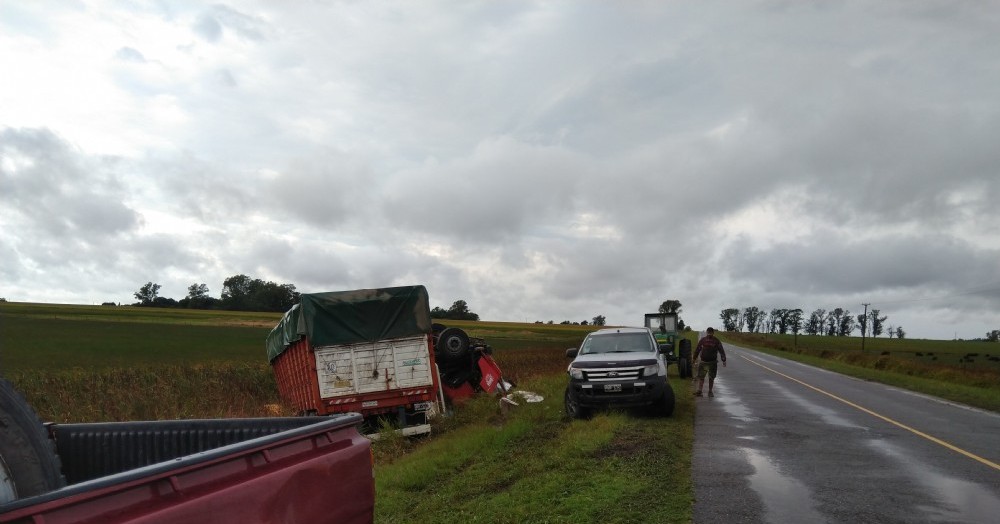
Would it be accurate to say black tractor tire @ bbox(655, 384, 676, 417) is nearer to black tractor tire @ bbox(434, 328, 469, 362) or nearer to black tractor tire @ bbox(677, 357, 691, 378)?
black tractor tire @ bbox(434, 328, 469, 362)

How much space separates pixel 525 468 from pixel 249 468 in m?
6.43

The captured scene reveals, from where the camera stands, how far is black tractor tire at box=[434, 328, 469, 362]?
1759 centimetres

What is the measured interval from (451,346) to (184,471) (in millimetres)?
14994

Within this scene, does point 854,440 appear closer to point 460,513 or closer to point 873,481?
point 873,481

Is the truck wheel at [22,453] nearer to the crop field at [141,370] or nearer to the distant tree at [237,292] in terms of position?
the crop field at [141,370]

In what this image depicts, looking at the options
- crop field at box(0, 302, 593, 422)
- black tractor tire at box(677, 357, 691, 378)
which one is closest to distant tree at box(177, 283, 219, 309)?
crop field at box(0, 302, 593, 422)

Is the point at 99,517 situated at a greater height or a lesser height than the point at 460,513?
greater

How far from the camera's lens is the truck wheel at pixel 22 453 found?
3080mm

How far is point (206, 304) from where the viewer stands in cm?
11419

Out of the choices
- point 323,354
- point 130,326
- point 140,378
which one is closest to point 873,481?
point 323,354

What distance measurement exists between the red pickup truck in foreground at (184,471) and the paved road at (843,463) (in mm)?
4253

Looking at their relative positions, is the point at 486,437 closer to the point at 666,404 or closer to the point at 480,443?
the point at 480,443

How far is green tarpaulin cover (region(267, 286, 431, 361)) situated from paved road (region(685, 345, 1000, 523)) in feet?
20.3

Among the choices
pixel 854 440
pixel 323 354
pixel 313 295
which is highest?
pixel 313 295
